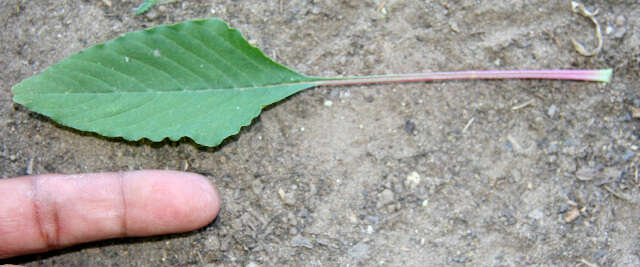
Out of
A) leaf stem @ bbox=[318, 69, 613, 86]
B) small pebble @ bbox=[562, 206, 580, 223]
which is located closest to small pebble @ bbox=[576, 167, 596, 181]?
small pebble @ bbox=[562, 206, 580, 223]

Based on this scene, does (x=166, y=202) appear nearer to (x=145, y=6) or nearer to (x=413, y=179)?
(x=145, y=6)

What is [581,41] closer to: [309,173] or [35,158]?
[309,173]

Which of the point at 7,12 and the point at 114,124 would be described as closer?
the point at 114,124

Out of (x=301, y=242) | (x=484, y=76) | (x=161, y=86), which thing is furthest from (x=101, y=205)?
(x=484, y=76)

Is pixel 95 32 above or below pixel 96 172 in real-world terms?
above

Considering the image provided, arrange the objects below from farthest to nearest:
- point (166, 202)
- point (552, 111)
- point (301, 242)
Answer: point (552, 111) → point (301, 242) → point (166, 202)

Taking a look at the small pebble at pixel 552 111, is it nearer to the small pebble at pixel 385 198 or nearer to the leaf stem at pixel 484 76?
the leaf stem at pixel 484 76

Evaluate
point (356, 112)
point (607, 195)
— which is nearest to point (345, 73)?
point (356, 112)
